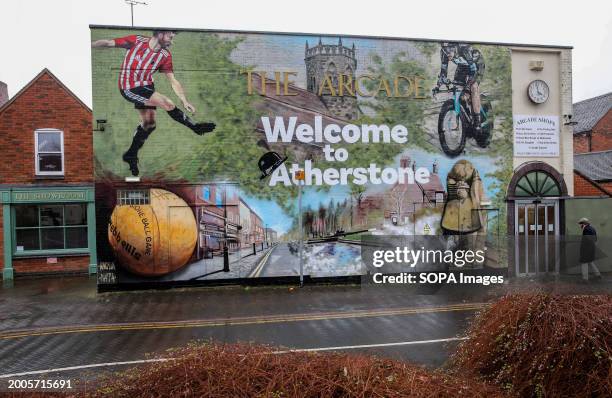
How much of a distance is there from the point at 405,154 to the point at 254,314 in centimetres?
718

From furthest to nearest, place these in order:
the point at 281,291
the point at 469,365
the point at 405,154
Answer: the point at 405,154 < the point at 281,291 < the point at 469,365

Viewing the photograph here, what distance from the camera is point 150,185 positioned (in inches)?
539

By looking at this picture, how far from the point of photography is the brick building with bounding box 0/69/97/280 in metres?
16.7

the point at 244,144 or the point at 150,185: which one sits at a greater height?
the point at 244,144

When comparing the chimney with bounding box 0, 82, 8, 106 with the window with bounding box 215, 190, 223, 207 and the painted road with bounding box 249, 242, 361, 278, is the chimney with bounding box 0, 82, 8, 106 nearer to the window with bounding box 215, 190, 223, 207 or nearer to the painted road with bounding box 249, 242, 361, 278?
the window with bounding box 215, 190, 223, 207

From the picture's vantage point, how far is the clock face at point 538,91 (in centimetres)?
1576

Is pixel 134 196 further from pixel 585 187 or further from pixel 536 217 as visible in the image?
pixel 585 187

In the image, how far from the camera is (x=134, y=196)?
538 inches

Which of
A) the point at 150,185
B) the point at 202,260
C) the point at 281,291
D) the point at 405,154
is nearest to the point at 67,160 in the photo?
the point at 150,185

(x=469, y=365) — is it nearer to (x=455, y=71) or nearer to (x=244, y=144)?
(x=244, y=144)

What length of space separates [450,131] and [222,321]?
9468mm

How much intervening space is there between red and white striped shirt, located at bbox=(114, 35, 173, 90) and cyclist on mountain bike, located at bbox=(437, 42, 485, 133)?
29.2 ft

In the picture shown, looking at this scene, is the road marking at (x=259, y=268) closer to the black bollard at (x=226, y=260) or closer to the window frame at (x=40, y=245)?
the black bollard at (x=226, y=260)

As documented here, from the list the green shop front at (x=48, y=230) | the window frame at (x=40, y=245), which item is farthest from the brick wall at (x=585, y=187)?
the window frame at (x=40, y=245)
